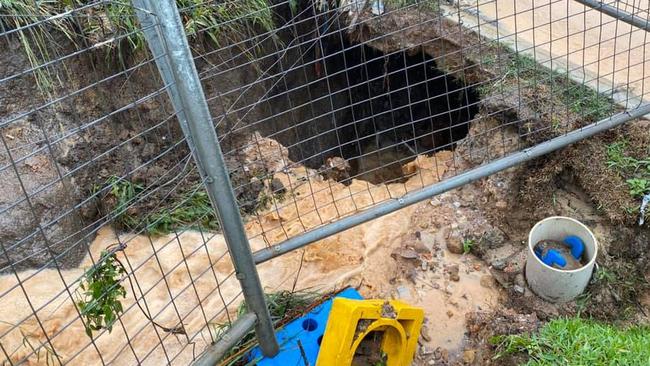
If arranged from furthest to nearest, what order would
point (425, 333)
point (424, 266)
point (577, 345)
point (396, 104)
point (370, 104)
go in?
point (396, 104) < point (370, 104) < point (424, 266) < point (425, 333) < point (577, 345)

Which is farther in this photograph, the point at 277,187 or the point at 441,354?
the point at 277,187

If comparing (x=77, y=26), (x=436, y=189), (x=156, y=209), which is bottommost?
(x=156, y=209)

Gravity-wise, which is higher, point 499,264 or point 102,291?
point 102,291

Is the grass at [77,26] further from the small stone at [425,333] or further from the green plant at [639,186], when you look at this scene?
the green plant at [639,186]

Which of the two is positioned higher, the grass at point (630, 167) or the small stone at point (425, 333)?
the grass at point (630, 167)

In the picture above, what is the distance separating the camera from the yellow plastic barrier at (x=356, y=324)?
8.27ft

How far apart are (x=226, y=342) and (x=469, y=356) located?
120 centimetres

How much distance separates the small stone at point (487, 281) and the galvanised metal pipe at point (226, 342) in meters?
1.38

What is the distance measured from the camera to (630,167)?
11.4 ft

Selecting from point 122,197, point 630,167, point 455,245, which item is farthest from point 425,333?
point 122,197

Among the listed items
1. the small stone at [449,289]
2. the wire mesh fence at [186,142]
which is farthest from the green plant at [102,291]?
the small stone at [449,289]

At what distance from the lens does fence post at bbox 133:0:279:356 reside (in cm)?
194

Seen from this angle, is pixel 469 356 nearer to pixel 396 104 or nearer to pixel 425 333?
pixel 425 333

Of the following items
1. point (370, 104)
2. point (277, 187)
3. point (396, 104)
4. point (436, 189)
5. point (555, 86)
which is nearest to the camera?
point (436, 189)
